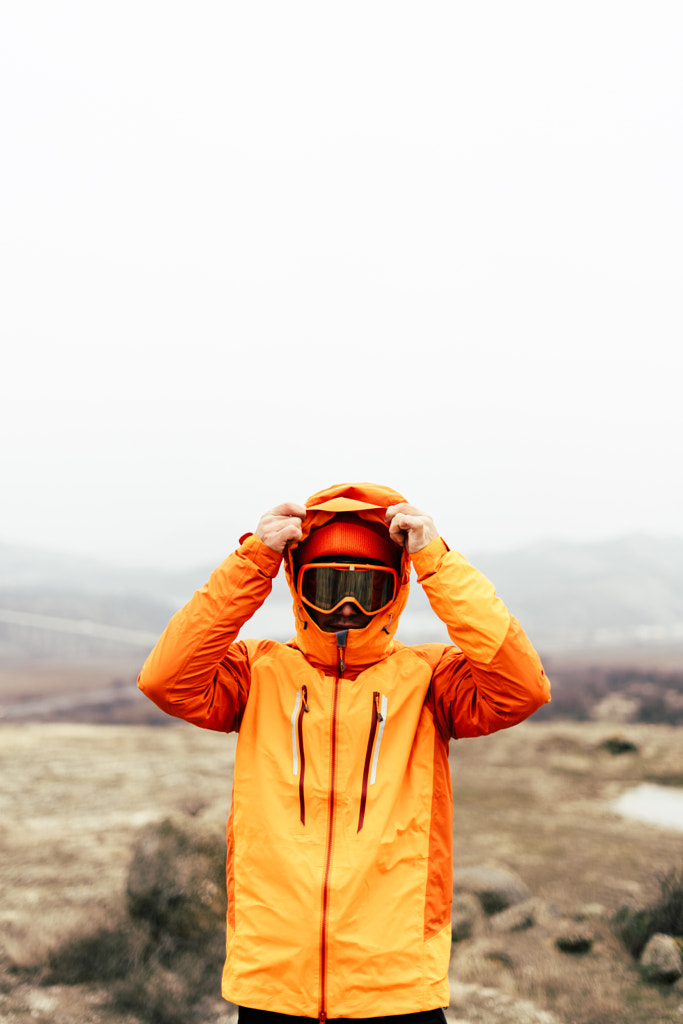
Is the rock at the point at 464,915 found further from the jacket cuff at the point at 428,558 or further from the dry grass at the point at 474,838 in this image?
Result: the jacket cuff at the point at 428,558

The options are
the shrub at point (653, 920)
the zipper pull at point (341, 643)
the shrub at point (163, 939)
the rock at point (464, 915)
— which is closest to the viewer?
the zipper pull at point (341, 643)

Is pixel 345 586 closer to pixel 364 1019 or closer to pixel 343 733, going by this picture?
pixel 343 733

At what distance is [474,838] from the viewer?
13.5 meters

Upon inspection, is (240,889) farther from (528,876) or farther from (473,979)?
(528,876)

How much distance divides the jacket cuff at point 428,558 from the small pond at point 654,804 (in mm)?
14911

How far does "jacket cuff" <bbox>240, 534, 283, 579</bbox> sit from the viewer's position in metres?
3.04

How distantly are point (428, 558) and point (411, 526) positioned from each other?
6.2 inches

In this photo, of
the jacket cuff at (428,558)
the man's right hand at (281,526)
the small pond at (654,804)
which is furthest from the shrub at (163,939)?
the small pond at (654,804)

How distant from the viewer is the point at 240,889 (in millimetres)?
2865

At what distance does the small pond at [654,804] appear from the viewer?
50.8 feet

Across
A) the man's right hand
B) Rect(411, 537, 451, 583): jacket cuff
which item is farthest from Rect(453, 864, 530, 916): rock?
the man's right hand

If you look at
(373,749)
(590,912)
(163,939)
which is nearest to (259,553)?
(373,749)

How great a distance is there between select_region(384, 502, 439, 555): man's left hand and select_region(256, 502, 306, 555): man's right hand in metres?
0.40

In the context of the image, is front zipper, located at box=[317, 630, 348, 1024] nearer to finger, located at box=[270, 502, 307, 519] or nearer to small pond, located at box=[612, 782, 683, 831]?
finger, located at box=[270, 502, 307, 519]
